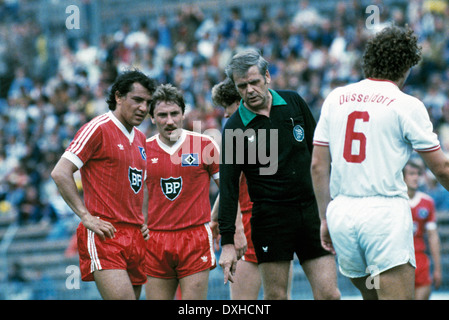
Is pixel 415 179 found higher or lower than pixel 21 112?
lower

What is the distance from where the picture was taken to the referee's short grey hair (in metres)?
5.81

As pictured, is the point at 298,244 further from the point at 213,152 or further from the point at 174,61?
the point at 174,61

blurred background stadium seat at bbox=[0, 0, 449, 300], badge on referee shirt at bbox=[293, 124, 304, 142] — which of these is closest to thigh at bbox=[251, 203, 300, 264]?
badge on referee shirt at bbox=[293, 124, 304, 142]

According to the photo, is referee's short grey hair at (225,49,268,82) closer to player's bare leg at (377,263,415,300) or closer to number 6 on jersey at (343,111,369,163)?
number 6 on jersey at (343,111,369,163)

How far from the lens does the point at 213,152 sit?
709 cm

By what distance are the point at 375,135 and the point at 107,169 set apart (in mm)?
2473

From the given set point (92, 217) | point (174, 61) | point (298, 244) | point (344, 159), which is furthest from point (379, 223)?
point (174, 61)

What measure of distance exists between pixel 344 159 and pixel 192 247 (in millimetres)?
2457

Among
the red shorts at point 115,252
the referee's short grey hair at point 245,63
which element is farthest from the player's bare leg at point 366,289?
the red shorts at point 115,252

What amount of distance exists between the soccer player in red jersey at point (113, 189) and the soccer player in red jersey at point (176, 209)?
1.74 feet

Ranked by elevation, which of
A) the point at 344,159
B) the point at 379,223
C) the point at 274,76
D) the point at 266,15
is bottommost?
the point at 379,223

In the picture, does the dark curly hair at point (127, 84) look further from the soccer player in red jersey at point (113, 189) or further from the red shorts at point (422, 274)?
the red shorts at point (422, 274)

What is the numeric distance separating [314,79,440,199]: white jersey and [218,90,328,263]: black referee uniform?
3.55 ft

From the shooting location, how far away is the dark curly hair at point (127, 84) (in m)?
6.32
